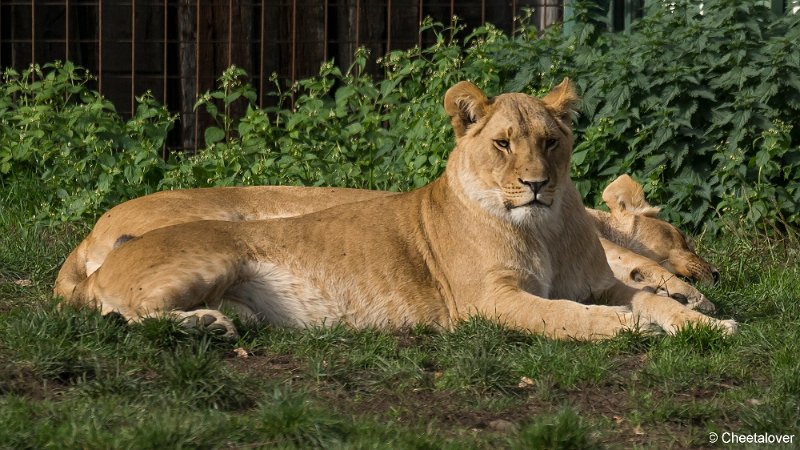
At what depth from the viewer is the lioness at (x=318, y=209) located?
7.08 m

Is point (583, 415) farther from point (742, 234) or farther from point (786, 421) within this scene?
point (742, 234)

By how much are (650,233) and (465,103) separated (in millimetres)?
1982

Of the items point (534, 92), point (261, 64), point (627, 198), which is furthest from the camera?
point (261, 64)

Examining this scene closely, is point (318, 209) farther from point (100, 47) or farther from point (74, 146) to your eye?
point (100, 47)

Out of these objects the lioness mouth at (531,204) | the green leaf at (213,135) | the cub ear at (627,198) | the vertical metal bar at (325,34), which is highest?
the vertical metal bar at (325,34)

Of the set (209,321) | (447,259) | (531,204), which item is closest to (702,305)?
(531,204)

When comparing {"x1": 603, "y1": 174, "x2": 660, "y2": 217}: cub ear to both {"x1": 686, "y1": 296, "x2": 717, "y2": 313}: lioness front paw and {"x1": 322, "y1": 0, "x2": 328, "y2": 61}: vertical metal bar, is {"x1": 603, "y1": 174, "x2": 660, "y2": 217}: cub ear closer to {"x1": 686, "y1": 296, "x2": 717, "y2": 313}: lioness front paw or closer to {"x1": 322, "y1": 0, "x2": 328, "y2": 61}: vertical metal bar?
{"x1": 686, "y1": 296, "x2": 717, "y2": 313}: lioness front paw

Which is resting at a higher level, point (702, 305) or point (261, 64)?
point (261, 64)

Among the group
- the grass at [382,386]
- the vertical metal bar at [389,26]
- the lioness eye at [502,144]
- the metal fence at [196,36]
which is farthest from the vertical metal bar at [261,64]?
the lioness eye at [502,144]

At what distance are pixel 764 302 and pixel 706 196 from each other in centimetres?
175

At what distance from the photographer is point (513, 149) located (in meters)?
6.18

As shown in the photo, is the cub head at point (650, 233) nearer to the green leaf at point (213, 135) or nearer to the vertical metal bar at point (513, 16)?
the vertical metal bar at point (513, 16)

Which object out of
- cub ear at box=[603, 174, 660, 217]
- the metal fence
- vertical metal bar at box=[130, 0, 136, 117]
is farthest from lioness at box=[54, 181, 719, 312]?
the metal fence

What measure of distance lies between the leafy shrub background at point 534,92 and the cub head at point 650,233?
51cm
